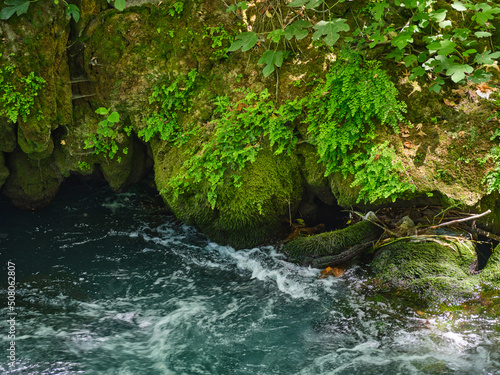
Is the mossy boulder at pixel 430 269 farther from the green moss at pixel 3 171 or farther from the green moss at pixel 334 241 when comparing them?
the green moss at pixel 3 171

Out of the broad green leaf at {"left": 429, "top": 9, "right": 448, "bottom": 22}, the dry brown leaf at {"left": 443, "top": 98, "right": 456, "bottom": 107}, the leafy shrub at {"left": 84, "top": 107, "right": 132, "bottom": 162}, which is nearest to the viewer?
the broad green leaf at {"left": 429, "top": 9, "right": 448, "bottom": 22}

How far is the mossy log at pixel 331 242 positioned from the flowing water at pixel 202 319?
0.19 metres

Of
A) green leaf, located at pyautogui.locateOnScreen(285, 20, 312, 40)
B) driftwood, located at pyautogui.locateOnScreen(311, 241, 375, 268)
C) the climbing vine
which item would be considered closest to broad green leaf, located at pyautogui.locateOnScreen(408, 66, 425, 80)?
the climbing vine

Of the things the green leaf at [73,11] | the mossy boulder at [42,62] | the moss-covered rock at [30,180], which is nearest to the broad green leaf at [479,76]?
the green leaf at [73,11]

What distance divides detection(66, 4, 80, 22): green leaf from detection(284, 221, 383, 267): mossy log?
4244mm

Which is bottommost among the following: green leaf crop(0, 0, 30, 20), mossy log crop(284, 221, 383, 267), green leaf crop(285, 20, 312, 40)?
mossy log crop(284, 221, 383, 267)

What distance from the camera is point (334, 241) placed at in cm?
529

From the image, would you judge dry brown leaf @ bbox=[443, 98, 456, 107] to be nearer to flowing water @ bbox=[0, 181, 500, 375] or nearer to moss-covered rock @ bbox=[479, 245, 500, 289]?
moss-covered rock @ bbox=[479, 245, 500, 289]

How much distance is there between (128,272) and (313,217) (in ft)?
9.17

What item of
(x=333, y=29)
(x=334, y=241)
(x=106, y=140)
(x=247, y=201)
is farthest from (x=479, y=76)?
(x=106, y=140)

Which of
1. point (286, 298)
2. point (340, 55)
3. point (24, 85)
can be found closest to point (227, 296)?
point (286, 298)

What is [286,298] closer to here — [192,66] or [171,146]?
[171,146]

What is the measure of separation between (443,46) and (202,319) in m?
3.85

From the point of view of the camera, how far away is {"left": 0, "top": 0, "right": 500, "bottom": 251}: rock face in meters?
5.36
